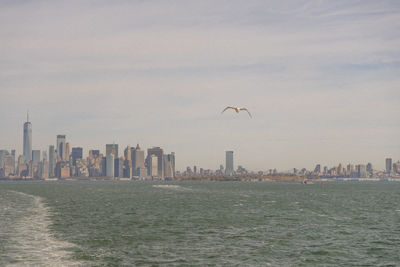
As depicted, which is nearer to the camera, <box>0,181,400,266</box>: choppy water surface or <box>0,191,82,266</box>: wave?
<box>0,191,82,266</box>: wave

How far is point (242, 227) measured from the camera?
207 ft

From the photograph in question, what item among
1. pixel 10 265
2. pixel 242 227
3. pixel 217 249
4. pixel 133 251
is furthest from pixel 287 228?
pixel 10 265

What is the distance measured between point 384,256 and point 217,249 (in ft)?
52.8

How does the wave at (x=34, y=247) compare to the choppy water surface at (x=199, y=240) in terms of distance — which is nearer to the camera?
the wave at (x=34, y=247)

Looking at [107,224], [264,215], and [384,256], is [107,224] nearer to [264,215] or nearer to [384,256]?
[264,215]

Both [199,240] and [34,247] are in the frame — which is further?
[199,240]

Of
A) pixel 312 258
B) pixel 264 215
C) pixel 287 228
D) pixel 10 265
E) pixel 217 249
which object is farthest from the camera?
pixel 264 215

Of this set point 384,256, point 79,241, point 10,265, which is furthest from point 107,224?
point 384,256

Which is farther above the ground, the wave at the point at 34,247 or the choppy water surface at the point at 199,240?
the wave at the point at 34,247

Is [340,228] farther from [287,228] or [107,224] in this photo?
[107,224]

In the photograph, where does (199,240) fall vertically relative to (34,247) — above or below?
below

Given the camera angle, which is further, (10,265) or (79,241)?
(79,241)

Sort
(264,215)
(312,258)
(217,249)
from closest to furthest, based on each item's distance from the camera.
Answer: (312,258), (217,249), (264,215)

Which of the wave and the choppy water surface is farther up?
the wave
